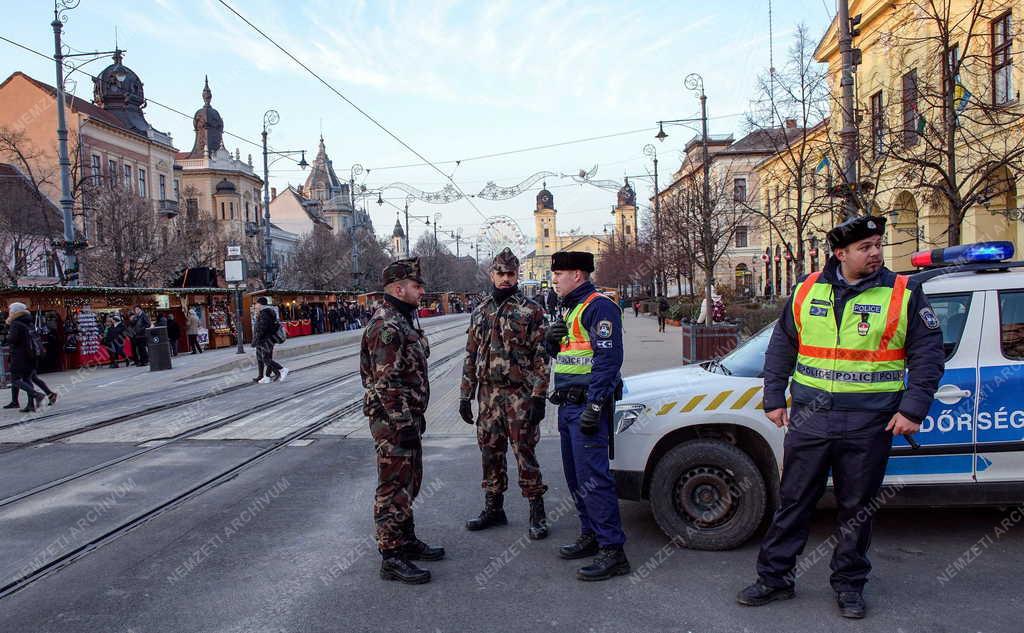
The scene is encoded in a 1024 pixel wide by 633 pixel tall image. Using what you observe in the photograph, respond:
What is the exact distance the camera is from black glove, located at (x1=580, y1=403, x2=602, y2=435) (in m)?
4.12

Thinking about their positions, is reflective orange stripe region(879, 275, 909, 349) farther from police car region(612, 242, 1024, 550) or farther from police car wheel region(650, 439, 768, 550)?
police car wheel region(650, 439, 768, 550)

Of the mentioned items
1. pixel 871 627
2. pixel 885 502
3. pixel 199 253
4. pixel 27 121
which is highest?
pixel 27 121

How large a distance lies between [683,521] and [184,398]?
10881 mm

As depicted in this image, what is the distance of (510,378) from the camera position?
4883mm

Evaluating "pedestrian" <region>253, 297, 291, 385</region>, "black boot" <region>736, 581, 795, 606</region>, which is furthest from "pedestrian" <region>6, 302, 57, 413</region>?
"black boot" <region>736, 581, 795, 606</region>

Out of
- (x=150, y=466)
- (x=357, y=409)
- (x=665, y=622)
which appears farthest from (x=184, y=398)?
(x=665, y=622)

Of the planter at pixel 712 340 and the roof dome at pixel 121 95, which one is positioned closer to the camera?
the planter at pixel 712 340

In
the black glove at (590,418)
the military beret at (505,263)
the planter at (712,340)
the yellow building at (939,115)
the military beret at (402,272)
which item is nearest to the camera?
the black glove at (590,418)

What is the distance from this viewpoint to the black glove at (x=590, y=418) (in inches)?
162

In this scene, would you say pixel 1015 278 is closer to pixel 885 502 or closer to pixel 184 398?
pixel 885 502

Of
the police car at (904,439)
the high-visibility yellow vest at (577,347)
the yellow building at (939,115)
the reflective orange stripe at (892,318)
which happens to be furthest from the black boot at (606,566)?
the yellow building at (939,115)

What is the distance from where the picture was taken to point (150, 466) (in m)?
7.41

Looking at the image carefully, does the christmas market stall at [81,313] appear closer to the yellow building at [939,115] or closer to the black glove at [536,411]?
the black glove at [536,411]

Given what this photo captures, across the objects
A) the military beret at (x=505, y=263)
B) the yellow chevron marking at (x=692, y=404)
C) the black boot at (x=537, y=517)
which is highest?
the military beret at (x=505, y=263)
